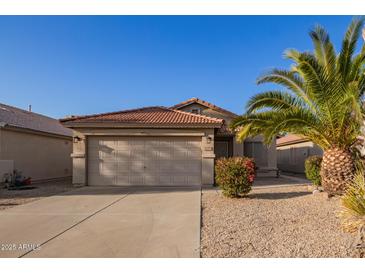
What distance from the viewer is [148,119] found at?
1338 cm

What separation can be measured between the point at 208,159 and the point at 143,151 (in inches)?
133

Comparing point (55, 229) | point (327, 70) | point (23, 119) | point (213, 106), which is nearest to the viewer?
point (55, 229)

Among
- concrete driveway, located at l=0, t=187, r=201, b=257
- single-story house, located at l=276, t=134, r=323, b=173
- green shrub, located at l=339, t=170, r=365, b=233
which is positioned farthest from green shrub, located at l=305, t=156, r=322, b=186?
single-story house, located at l=276, t=134, r=323, b=173

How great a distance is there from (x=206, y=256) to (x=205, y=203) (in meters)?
4.25

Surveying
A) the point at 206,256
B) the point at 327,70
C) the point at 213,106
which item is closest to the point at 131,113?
the point at 213,106

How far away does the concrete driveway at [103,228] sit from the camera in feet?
15.0

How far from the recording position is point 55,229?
19.0 ft

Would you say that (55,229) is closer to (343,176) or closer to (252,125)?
(252,125)

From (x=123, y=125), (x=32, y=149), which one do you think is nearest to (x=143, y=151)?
(x=123, y=125)

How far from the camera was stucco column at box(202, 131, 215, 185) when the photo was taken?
1274 centimetres

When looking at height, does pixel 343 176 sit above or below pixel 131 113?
below

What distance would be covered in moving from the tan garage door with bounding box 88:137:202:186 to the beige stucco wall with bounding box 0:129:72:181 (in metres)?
4.15

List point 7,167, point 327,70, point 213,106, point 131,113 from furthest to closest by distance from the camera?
point 213,106 → point 131,113 → point 7,167 → point 327,70

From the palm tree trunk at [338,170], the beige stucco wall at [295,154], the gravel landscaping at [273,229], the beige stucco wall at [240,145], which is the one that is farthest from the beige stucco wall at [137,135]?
the beige stucco wall at [295,154]
